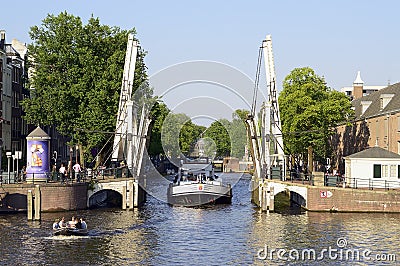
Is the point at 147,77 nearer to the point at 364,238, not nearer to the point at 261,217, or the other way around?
the point at 261,217

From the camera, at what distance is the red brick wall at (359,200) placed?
56.7 m

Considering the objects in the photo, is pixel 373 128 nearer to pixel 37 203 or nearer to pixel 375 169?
pixel 375 169

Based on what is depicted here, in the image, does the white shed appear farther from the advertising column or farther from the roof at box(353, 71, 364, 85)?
the roof at box(353, 71, 364, 85)

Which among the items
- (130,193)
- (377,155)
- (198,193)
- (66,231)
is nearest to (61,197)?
(130,193)

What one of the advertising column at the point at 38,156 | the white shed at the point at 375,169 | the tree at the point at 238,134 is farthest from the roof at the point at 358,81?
the advertising column at the point at 38,156

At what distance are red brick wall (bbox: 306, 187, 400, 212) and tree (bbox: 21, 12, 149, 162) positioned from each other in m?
30.0

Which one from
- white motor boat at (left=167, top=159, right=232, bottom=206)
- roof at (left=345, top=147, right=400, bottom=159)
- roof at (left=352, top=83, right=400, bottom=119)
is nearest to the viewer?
roof at (left=345, top=147, right=400, bottom=159)

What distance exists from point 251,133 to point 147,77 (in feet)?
72.8

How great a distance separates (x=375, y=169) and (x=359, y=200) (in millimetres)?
5415

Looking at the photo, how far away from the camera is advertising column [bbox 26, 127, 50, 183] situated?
57.9m

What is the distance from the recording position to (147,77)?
88.2m

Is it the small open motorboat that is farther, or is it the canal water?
the small open motorboat

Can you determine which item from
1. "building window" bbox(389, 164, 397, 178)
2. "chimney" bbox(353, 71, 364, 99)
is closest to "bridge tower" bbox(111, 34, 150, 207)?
"building window" bbox(389, 164, 397, 178)

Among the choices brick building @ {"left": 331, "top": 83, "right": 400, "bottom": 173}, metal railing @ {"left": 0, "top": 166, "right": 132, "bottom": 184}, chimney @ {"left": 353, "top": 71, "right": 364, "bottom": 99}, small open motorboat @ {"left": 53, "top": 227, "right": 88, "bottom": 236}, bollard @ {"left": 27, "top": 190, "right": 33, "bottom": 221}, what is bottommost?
small open motorboat @ {"left": 53, "top": 227, "right": 88, "bottom": 236}
